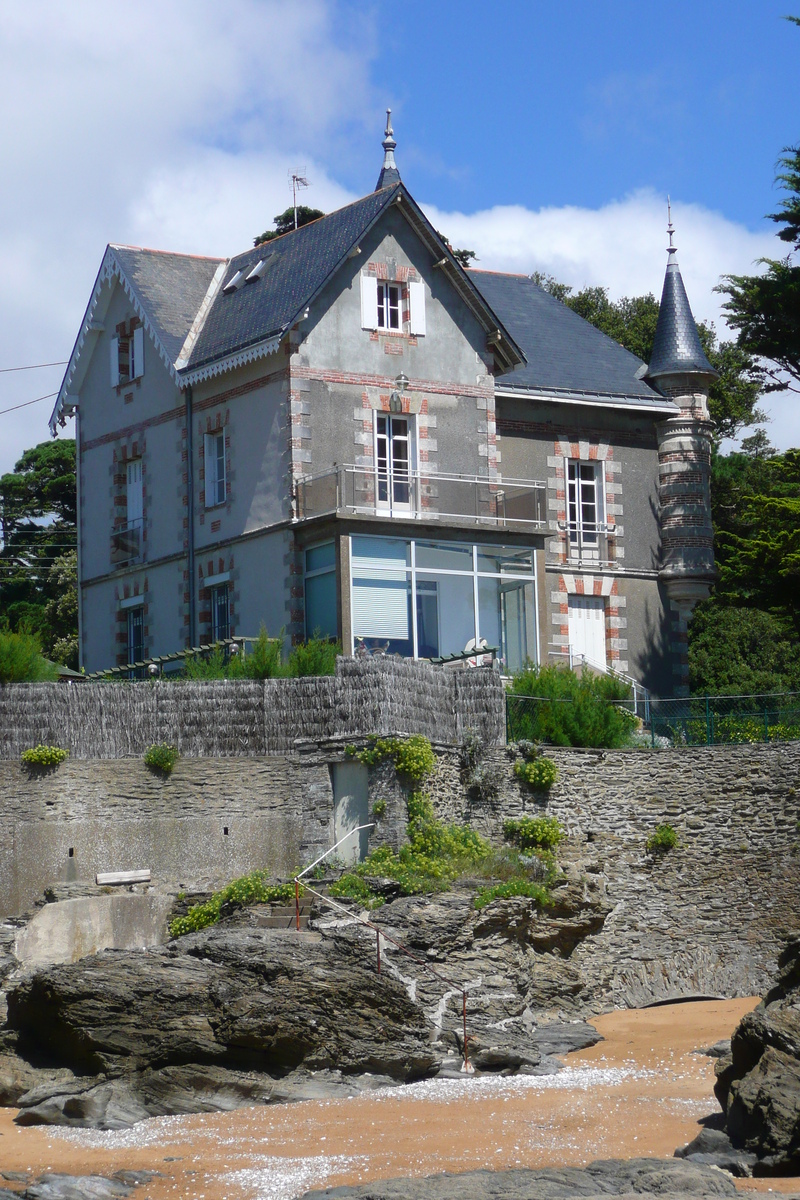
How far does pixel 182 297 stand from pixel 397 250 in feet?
16.4

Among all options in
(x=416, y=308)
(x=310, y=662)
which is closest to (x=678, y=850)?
(x=310, y=662)

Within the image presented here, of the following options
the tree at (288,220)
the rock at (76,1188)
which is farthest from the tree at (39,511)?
the rock at (76,1188)

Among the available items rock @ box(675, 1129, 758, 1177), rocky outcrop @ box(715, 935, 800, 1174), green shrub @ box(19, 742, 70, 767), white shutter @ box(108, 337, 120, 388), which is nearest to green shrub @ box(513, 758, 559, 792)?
green shrub @ box(19, 742, 70, 767)

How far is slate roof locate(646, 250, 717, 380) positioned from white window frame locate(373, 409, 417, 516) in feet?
20.5

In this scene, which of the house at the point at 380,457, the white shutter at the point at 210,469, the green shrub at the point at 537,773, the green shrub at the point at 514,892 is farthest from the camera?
the white shutter at the point at 210,469

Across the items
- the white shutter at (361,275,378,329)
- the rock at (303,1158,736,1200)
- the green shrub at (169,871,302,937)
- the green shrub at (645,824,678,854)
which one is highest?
the white shutter at (361,275,378,329)

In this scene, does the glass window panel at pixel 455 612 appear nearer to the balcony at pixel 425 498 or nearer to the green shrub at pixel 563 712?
the balcony at pixel 425 498

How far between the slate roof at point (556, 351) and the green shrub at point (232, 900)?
1212cm

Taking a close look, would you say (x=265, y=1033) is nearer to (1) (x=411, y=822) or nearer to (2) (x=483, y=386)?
(1) (x=411, y=822)

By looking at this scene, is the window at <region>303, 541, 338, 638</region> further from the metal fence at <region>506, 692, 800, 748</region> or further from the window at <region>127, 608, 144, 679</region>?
the window at <region>127, 608, 144, 679</region>

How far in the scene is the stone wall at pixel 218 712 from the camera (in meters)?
24.4

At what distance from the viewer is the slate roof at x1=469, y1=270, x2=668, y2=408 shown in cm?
3291

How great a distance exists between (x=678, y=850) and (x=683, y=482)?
30.3 feet

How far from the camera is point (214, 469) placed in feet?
102
